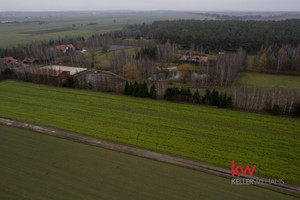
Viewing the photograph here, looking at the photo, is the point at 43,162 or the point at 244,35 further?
the point at 244,35

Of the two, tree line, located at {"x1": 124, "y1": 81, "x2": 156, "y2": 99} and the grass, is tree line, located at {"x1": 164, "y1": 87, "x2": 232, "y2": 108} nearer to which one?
tree line, located at {"x1": 124, "y1": 81, "x2": 156, "y2": 99}

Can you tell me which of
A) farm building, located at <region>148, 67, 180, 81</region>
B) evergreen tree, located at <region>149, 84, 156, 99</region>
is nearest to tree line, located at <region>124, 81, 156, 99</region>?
evergreen tree, located at <region>149, 84, 156, 99</region>

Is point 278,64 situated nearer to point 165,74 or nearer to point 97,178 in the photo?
point 165,74

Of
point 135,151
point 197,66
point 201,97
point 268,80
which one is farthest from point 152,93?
point 268,80

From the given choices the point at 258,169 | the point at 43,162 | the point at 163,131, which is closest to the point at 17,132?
the point at 43,162

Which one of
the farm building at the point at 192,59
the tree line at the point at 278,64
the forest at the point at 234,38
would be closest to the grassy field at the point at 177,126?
the tree line at the point at 278,64

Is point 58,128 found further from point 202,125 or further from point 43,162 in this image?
point 202,125

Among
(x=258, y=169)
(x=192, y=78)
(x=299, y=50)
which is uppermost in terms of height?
(x=299, y=50)
